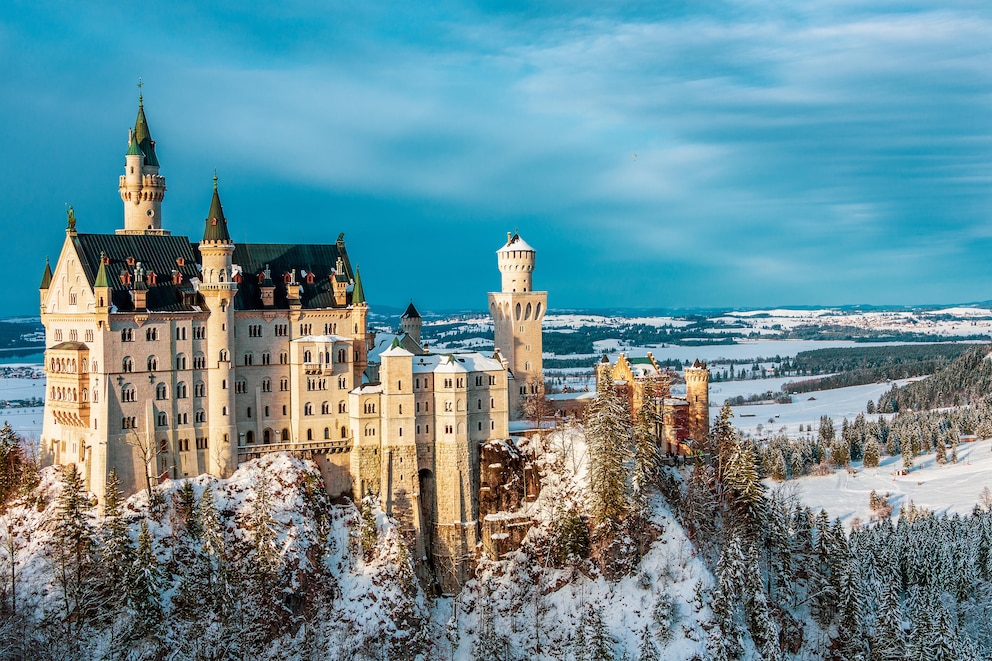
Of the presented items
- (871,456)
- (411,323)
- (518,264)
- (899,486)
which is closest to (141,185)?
(411,323)

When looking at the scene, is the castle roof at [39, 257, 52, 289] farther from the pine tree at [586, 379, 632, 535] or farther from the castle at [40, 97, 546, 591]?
the pine tree at [586, 379, 632, 535]

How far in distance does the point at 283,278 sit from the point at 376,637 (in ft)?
116

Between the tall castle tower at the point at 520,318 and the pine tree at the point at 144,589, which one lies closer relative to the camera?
the pine tree at the point at 144,589

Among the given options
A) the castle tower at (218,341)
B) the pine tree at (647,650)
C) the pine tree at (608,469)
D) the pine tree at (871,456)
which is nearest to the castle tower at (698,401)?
the pine tree at (608,469)

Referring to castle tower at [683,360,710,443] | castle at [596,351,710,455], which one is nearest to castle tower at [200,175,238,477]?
castle at [596,351,710,455]

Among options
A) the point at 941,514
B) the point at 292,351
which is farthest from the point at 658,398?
the point at 941,514

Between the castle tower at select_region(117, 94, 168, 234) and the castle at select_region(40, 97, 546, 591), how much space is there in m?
0.16

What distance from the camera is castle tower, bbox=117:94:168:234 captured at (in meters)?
98.1

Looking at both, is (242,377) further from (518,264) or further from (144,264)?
(518,264)

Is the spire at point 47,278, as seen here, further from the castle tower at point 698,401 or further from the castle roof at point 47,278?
the castle tower at point 698,401

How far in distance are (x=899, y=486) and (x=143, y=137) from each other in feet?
446

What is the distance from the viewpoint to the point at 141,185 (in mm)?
98250

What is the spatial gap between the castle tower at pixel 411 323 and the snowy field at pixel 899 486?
7665 centimetres

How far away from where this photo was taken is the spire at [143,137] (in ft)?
324
